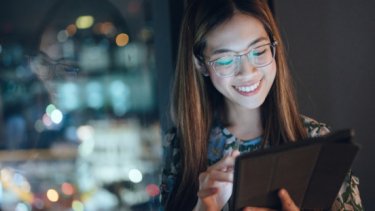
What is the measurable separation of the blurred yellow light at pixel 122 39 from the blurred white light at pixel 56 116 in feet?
1.02

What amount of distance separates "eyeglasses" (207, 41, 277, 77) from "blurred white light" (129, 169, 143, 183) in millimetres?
630

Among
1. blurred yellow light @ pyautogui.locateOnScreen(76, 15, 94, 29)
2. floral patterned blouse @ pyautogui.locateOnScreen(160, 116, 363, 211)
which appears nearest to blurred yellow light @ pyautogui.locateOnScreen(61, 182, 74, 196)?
floral patterned blouse @ pyautogui.locateOnScreen(160, 116, 363, 211)

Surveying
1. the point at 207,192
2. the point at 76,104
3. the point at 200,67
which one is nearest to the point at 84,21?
the point at 76,104

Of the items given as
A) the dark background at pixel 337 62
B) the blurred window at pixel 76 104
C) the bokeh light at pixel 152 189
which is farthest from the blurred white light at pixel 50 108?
the dark background at pixel 337 62

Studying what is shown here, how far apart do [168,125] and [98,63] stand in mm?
320

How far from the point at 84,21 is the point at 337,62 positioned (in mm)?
838

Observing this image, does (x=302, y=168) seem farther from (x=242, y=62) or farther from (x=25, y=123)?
(x=25, y=123)

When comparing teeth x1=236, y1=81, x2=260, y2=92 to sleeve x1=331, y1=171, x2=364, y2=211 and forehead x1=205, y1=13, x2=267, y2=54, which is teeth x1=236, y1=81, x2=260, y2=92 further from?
sleeve x1=331, y1=171, x2=364, y2=211

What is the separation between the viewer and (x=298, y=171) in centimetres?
98

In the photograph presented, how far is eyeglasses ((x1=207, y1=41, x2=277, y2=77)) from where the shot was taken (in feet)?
4.11

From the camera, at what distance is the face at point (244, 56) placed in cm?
125

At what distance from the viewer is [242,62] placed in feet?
4.10

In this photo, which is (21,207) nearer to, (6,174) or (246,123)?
Answer: (6,174)

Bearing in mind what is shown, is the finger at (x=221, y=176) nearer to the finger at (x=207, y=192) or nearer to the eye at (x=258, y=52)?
the finger at (x=207, y=192)
